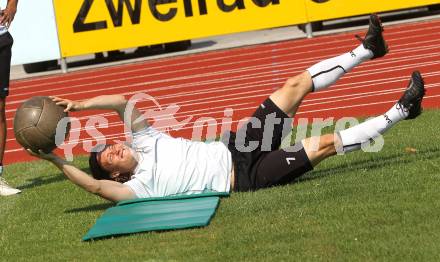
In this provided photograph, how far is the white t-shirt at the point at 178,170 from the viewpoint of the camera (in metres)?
7.51

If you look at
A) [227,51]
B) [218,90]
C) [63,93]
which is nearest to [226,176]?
[218,90]

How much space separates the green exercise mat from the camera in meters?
6.58

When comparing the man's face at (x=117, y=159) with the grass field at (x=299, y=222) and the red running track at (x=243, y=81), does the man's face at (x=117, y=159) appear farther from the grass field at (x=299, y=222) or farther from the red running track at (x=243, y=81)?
the red running track at (x=243, y=81)

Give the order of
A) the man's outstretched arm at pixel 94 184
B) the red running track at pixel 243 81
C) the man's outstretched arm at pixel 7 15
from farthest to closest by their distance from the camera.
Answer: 1. the red running track at pixel 243 81
2. the man's outstretched arm at pixel 7 15
3. the man's outstretched arm at pixel 94 184

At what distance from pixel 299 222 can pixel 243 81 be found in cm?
897

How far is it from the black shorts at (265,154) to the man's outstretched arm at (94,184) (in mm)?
841

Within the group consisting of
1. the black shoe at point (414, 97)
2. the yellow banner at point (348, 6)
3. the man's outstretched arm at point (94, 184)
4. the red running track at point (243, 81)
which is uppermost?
the black shoe at point (414, 97)

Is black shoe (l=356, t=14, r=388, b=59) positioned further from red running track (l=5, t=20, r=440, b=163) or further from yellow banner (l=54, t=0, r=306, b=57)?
yellow banner (l=54, t=0, r=306, b=57)

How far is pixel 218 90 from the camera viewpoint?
1477cm

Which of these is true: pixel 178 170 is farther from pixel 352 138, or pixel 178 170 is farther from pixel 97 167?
pixel 352 138

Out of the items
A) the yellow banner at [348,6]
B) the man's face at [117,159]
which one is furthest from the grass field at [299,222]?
the yellow banner at [348,6]

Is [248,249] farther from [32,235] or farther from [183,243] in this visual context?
[32,235]

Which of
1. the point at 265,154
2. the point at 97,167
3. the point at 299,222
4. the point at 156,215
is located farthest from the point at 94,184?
the point at 299,222

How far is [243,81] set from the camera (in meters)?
15.2
